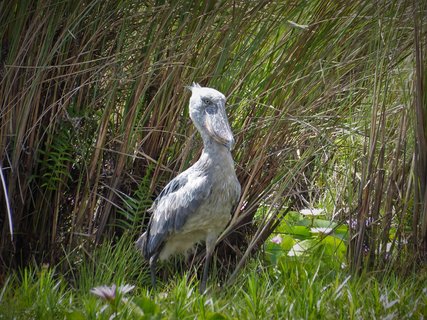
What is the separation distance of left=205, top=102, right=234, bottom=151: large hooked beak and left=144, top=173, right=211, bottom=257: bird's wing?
208mm

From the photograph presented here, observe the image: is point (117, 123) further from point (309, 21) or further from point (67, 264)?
point (309, 21)

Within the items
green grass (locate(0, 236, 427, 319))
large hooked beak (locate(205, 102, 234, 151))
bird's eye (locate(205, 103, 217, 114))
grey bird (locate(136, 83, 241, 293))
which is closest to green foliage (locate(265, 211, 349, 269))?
green grass (locate(0, 236, 427, 319))

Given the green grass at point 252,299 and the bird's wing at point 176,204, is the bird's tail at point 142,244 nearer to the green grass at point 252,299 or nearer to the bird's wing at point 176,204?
the bird's wing at point 176,204

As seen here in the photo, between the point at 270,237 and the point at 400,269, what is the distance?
117 centimetres

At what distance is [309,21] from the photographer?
4734 mm

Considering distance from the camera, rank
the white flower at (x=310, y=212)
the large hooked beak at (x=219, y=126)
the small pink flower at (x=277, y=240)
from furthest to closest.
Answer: the white flower at (x=310, y=212)
the small pink flower at (x=277, y=240)
the large hooked beak at (x=219, y=126)

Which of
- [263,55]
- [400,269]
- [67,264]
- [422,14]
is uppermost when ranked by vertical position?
[422,14]

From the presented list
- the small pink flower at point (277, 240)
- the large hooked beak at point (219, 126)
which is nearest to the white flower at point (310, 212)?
the small pink flower at point (277, 240)

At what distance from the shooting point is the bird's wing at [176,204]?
4574 mm

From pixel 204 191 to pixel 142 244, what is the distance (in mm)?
464

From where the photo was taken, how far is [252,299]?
12.5 feet

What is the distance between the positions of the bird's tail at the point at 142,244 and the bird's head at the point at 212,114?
0.63 metres

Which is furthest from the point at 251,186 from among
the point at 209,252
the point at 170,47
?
the point at 170,47

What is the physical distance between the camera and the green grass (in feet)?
11.9
